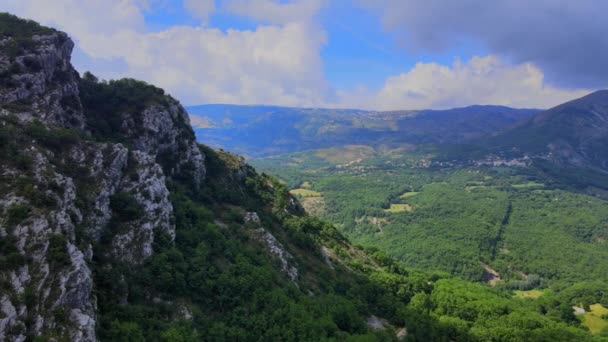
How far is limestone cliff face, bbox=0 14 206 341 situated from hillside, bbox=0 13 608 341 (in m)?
0.16

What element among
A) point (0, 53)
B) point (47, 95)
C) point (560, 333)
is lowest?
point (560, 333)

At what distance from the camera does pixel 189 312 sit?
48.1 meters

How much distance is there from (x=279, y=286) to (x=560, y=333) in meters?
55.4

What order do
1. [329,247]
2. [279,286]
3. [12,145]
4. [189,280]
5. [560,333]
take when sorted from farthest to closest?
[329,247] → [560,333] → [279,286] → [189,280] → [12,145]

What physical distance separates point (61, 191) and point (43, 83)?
93.0 feet

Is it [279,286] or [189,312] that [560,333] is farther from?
[189,312]

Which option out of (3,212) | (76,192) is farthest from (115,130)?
(3,212)

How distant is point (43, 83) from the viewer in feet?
196

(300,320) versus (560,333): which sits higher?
(300,320)

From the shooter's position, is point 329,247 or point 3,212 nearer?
point 3,212

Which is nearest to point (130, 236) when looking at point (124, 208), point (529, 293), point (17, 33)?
point (124, 208)

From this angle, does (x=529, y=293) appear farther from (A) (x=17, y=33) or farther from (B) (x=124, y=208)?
(A) (x=17, y=33)

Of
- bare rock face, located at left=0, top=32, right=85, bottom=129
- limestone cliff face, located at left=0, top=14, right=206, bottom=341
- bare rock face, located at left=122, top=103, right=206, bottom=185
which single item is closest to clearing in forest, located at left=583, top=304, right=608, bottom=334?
bare rock face, located at left=122, top=103, right=206, bottom=185

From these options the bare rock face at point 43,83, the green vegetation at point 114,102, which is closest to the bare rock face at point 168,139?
the green vegetation at point 114,102
